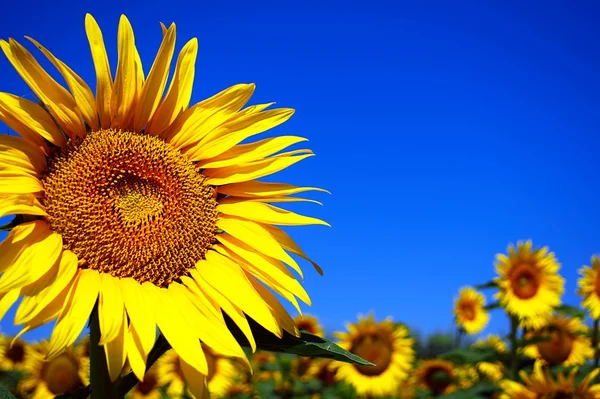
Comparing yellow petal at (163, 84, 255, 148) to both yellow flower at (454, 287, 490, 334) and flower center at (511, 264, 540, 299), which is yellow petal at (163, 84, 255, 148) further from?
yellow flower at (454, 287, 490, 334)

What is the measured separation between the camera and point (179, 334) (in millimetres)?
2402

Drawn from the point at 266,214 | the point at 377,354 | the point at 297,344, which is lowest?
the point at 297,344

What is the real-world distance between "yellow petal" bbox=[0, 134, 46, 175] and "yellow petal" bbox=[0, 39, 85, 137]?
15cm

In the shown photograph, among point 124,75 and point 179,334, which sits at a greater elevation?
point 124,75

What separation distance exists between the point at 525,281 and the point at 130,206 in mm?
7125

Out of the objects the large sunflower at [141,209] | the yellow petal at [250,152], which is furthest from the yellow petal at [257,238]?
the yellow petal at [250,152]

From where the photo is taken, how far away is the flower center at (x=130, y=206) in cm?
256

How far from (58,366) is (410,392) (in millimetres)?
4897

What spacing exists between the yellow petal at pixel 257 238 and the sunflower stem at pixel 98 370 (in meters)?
0.61

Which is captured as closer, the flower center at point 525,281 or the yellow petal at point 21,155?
the yellow petal at point 21,155

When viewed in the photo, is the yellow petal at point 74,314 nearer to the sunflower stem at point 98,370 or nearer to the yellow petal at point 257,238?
the sunflower stem at point 98,370

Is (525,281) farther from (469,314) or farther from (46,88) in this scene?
(46,88)

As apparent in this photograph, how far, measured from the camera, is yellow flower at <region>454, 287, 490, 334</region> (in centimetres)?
1227

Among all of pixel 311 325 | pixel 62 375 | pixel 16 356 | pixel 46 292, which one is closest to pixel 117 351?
pixel 46 292
